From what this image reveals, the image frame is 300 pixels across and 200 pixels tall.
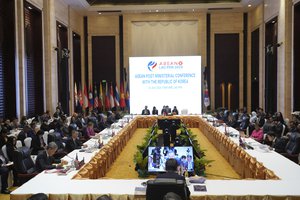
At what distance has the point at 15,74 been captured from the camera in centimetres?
1309

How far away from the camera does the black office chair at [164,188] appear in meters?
3.45

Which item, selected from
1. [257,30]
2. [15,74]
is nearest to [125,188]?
[15,74]

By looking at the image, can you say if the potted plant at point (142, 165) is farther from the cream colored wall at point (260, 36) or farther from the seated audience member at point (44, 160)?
the cream colored wall at point (260, 36)

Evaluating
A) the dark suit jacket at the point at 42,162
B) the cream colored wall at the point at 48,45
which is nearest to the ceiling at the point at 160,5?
the cream colored wall at the point at 48,45

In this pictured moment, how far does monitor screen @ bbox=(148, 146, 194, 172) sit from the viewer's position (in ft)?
21.8

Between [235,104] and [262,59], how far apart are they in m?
4.00

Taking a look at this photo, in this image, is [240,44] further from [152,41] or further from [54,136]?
[54,136]

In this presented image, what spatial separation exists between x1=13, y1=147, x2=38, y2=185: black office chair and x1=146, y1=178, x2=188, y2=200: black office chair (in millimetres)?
3761

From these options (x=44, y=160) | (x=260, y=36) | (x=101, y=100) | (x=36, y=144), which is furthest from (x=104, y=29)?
(x=44, y=160)

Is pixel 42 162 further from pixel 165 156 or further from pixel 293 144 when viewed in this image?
pixel 293 144

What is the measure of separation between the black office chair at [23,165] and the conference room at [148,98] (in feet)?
0.08

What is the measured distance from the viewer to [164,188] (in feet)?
11.5

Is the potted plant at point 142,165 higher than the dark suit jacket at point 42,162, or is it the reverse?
the dark suit jacket at point 42,162

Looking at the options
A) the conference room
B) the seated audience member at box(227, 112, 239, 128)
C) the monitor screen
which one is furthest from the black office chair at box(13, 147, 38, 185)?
the seated audience member at box(227, 112, 239, 128)
